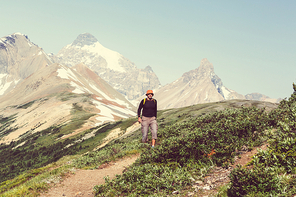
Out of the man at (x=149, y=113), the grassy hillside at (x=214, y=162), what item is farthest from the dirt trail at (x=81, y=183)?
the man at (x=149, y=113)

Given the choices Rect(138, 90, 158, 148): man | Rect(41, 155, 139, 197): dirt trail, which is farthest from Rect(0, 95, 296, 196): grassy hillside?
Rect(138, 90, 158, 148): man

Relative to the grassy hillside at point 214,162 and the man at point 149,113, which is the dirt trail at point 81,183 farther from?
the man at point 149,113

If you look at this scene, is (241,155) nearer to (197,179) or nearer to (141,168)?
(197,179)

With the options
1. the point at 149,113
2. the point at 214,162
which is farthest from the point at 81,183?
the point at 214,162

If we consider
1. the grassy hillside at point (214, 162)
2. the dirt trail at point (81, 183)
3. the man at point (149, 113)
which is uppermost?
the man at point (149, 113)

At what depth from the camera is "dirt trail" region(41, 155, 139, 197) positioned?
34.7ft

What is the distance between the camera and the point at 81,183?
12016 mm

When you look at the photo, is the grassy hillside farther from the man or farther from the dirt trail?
the man

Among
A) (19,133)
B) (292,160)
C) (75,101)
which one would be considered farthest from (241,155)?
(75,101)

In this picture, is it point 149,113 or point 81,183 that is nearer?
point 81,183

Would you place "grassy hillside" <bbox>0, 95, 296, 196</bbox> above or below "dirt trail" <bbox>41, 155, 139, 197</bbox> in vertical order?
above

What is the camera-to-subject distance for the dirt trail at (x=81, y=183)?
34.7 ft

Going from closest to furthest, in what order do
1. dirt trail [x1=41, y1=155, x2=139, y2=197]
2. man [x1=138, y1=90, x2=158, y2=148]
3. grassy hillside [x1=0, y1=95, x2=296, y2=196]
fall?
1. grassy hillside [x1=0, y1=95, x2=296, y2=196]
2. dirt trail [x1=41, y1=155, x2=139, y2=197]
3. man [x1=138, y1=90, x2=158, y2=148]

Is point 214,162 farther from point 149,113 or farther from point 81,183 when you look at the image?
point 81,183
